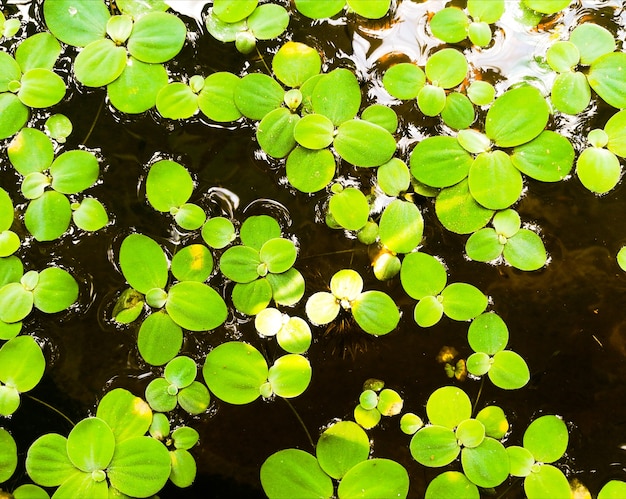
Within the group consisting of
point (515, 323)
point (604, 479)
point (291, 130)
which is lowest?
point (604, 479)

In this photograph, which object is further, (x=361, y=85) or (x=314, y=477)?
(x=361, y=85)

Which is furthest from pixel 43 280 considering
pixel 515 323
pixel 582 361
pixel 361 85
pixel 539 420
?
pixel 582 361

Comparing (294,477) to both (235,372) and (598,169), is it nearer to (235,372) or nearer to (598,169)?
(235,372)

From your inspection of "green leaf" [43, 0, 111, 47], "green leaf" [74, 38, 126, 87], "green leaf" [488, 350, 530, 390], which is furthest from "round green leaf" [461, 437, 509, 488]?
"green leaf" [43, 0, 111, 47]

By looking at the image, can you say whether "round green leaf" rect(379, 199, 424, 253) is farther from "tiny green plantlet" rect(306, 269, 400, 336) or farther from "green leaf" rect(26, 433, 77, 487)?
"green leaf" rect(26, 433, 77, 487)

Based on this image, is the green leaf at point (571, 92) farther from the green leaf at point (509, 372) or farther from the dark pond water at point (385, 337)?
the green leaf at point (509, 372)

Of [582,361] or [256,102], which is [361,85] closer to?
[256,102]
